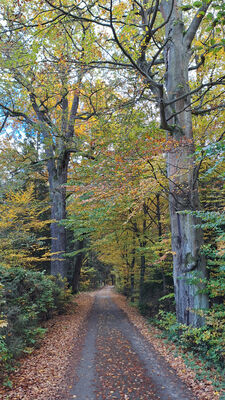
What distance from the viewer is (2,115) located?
11.5m

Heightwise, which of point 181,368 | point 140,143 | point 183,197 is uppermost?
point 140,143

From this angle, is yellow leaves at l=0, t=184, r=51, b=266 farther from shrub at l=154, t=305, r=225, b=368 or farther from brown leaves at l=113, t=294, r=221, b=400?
shrub at l=154, t=305, r=225, b=368

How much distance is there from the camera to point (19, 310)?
6379 mm

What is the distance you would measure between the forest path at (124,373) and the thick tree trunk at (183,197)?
154cm

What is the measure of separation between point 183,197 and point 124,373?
459 cm

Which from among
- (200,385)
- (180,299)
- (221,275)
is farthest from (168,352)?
(221,275)

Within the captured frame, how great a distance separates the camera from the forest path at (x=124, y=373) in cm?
426

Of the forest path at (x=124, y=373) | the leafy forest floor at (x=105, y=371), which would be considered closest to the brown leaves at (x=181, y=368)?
the leafy forest floor at (x=105, y=371)

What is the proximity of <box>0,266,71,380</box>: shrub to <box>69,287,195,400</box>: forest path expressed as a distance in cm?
151

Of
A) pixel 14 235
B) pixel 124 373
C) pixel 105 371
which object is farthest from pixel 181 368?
pixel 14 235

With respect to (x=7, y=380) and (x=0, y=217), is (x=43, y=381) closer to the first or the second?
(x=7, y=380)

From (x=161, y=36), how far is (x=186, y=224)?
26.7 ft

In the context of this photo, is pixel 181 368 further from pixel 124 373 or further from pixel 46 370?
pixel 46 370

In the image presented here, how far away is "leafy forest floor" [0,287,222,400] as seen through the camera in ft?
14.0
